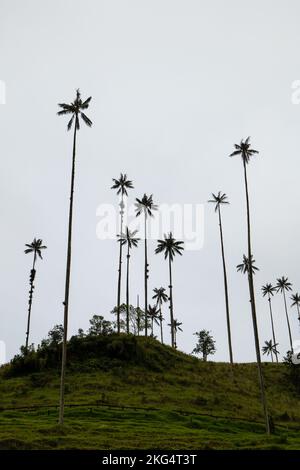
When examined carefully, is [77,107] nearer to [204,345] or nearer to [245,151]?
[245,151]

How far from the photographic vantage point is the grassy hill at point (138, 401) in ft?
115

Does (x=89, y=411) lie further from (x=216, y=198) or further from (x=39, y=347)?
(x=216, y=198)

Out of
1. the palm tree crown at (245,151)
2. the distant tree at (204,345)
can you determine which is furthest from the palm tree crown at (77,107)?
the distant tree at (204,345)

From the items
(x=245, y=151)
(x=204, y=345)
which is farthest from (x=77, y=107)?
(x=204, y=345)

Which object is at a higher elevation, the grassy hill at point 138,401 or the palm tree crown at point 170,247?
the palm tree crown at point 170,247

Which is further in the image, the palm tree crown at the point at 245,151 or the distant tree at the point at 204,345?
the distant tree at the point at 204,345

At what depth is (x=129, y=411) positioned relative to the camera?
156 feet

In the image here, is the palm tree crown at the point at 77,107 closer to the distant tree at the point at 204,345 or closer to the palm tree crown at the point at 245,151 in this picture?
the palm tree crown at the point at 245,151

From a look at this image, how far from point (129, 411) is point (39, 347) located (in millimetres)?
33016

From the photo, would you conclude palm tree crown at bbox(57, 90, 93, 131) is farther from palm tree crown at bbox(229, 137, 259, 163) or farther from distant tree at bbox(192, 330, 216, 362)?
distant tree at bbox(192, 330, 216, 362)

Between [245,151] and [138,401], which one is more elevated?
Answer: [245,151]

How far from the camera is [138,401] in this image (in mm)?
54031

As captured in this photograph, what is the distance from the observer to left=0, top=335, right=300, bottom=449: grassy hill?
35.0m

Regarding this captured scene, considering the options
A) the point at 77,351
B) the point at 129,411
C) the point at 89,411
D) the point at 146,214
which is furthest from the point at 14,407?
the point at 146,214
